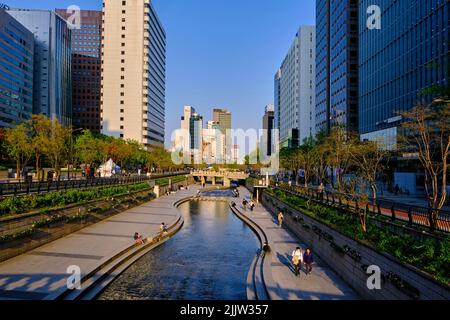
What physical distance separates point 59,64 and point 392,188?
15113 cm

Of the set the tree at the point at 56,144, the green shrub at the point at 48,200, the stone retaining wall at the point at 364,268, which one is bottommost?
the stone retaining wall at the point at 364,268

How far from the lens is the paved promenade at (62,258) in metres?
17.2

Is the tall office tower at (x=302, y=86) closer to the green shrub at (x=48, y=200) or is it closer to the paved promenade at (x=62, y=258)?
the green shrub at (x=48, y=200)

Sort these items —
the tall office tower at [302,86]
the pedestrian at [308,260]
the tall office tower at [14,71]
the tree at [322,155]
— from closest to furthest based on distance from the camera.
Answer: the pedestrian at [308,260], the tree at [322,155], the tall office tower at [14,71], the tall office tower at [302,86]

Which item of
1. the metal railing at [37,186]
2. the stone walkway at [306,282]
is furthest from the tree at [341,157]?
the metal railing at [37,186]

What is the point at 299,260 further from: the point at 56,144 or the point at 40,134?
the point at 40,134

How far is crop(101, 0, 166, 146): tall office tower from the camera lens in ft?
470

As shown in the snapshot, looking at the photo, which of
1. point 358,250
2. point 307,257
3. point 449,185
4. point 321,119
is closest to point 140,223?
point 307,257

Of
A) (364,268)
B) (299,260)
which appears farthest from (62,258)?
(364,268)

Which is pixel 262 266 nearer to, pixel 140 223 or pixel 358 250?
pixel 358 250

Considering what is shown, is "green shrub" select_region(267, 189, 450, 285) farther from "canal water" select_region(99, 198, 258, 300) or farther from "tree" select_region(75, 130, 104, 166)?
"tree" select_region(75, 130, 104, 166)

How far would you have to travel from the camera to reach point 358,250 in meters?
18.8

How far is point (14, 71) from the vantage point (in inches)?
4966

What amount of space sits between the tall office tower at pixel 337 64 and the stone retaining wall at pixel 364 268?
62.6 metres
